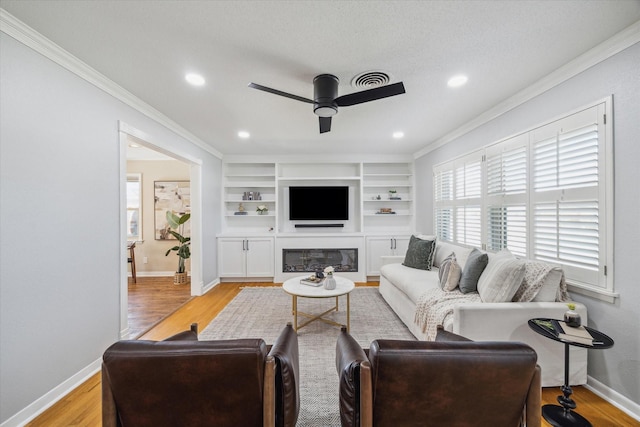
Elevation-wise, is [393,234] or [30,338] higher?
[393,234]

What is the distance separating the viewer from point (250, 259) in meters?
4.99

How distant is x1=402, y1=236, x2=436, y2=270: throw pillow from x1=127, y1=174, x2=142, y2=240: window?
520 cm

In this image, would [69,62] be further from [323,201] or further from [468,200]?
[468,200]

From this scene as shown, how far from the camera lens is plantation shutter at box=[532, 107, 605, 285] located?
6.40 ft

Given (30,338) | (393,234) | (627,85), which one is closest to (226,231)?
(393,234)

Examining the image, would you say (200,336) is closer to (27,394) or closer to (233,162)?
(27,394)

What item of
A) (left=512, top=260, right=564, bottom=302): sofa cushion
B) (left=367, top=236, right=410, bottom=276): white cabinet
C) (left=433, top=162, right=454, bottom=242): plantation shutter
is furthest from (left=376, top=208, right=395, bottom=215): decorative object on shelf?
(left=512, top=260, right=564, bottom=302): sofa cushion

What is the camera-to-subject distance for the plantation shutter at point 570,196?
1.95m

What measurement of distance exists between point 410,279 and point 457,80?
2107 millimetres

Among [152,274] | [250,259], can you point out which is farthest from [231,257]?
[152,274]

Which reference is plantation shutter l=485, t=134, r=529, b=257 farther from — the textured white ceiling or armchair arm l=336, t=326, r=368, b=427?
armchair arm l=336, t=326, r=368, b=427

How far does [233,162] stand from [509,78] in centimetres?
447

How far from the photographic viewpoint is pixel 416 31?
1684mm

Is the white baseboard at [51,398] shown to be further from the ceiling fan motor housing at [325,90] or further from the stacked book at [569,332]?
the stacked book at [569,332]
